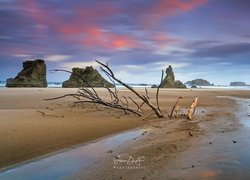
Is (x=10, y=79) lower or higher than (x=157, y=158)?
higher

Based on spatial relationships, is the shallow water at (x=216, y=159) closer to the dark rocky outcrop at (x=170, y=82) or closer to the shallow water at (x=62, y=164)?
the shallow water at (x=62, y=164)

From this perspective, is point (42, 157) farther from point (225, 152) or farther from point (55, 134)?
point (225, 152)

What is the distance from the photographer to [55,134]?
5.79 m

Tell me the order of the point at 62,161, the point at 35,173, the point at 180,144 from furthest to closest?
the point at 180,144 < the point at 62,161 < the point at 35,173

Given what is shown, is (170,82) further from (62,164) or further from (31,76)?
(62,164)

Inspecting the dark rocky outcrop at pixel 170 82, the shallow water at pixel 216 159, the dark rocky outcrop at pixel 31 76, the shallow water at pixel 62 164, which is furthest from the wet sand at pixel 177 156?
the dark rocky outcrop at pixel 170 82

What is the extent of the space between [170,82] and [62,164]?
54814mm

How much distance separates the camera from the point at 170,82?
57781 millimetres

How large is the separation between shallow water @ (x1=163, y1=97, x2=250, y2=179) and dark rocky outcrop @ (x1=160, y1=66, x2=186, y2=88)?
51785mm

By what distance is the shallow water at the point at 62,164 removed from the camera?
139 inches

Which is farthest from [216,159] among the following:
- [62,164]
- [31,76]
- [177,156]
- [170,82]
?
[170,82]

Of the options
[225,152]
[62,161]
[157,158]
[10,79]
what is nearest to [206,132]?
[225,152]

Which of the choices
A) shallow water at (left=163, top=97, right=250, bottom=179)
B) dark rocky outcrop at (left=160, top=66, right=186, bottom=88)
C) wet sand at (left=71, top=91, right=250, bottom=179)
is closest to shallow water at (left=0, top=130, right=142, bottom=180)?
wet sand at (left=71, top=91, right=250, bottom=179)

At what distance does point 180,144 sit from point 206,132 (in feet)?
4.73
